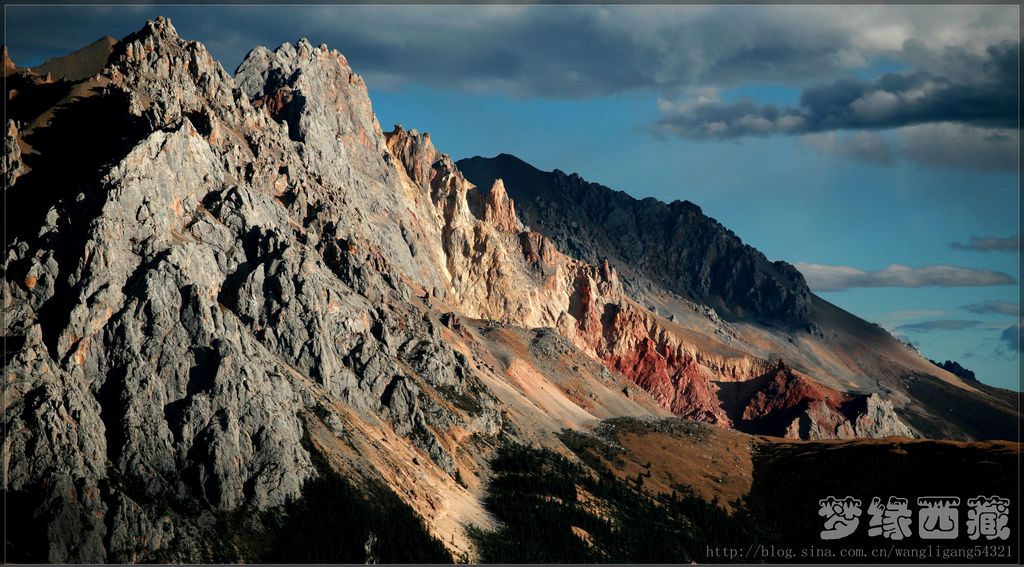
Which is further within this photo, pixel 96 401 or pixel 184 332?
pixel 184 332

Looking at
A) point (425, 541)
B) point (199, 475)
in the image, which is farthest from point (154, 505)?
point (425, 541)

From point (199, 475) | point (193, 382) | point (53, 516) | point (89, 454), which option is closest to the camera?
point (53, 516)

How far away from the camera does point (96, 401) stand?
183375mm

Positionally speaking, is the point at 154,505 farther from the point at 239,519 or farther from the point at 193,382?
the point at 193,382

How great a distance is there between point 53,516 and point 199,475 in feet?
85.8

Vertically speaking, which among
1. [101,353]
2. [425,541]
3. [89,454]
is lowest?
[425,541]

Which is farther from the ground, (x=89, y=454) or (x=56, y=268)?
(x=56, y=268)

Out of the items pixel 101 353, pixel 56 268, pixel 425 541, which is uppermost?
pixel 56 268

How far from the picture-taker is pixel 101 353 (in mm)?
189875

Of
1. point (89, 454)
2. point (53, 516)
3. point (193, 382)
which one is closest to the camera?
point (53, 516)

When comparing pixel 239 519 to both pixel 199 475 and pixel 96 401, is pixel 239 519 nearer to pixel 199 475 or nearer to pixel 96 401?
pixel 199 475

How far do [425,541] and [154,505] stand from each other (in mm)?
44640

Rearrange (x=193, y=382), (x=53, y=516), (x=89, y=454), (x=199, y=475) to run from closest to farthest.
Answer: (x=53, y=516), (x=89, y=454), (x=199, y=475), (x=193, y=382)

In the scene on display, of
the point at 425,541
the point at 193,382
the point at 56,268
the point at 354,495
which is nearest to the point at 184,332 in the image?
the point at 193,382
